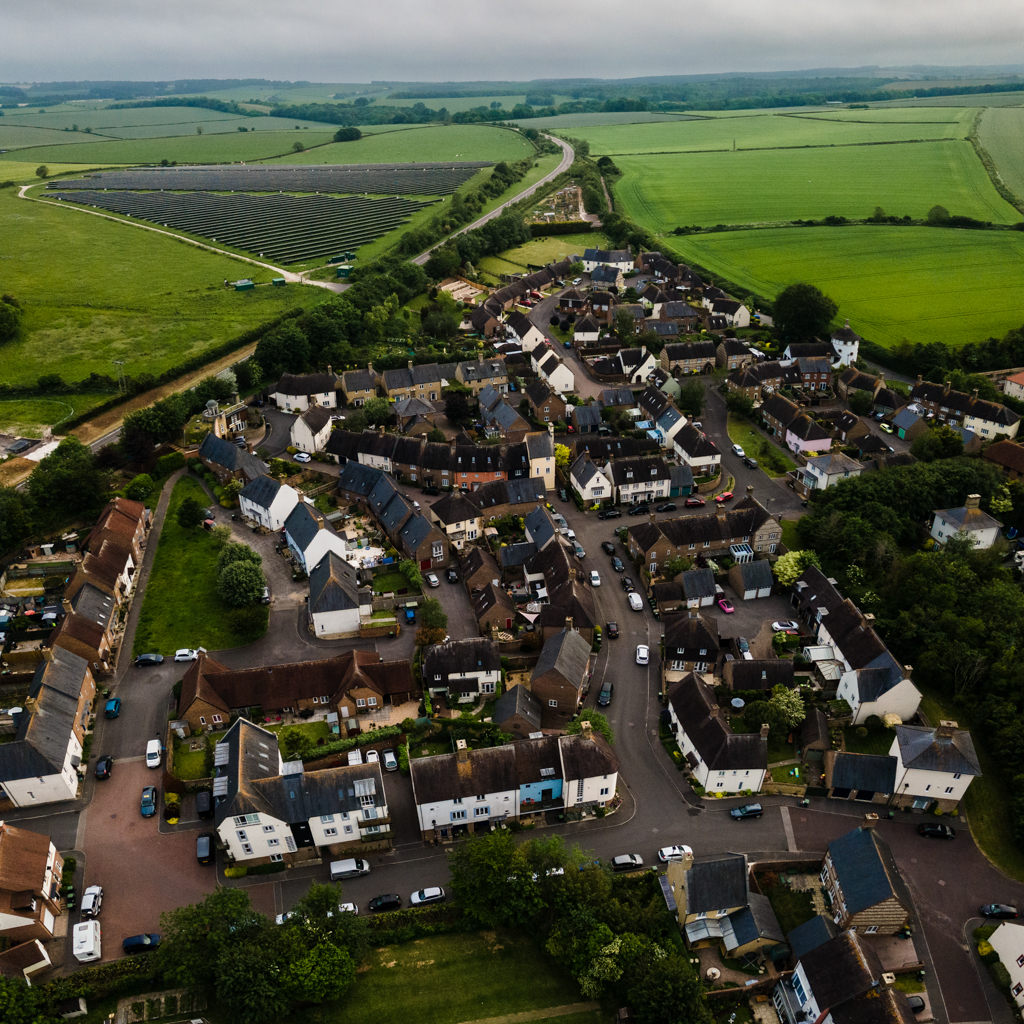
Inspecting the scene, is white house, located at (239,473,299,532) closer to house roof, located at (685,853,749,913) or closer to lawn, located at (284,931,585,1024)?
lawn, located at (284,931,585,1024)

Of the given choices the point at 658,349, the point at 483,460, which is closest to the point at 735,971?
the point at 483,460

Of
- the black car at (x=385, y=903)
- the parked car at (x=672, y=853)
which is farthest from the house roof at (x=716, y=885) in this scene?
the black car at (x=385, y=903)

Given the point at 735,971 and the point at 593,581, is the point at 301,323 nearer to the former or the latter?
the point at 593,581

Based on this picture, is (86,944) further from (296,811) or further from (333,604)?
(333,604)

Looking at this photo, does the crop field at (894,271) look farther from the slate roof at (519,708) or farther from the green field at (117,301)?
the slate roof at (519,708)

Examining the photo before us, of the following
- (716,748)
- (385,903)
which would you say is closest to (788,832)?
(716,748)

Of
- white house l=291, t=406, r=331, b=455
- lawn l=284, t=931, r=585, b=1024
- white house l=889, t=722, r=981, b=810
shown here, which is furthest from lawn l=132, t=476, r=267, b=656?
white house l=889, t=722, r=981, b=810

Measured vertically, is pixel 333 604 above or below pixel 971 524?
below
